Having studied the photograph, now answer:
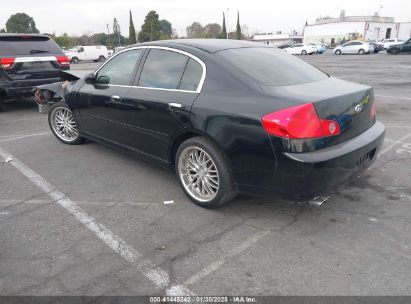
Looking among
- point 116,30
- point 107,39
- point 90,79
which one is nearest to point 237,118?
point 90,79

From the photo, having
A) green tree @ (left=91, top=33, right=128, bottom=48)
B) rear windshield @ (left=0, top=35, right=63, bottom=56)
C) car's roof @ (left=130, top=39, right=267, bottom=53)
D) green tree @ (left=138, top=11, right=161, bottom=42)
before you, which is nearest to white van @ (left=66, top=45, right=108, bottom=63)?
green tree @ (left=138, top=11, right=161, bottom=42)

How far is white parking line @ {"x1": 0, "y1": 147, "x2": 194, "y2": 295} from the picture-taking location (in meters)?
2.58

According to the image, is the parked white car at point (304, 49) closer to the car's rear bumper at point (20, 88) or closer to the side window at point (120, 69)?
the car's rear bumper at point (20, 88)

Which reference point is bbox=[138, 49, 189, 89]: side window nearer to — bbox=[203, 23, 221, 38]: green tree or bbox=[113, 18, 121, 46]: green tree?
bbox=[113, 18, 121, 46]: green tree

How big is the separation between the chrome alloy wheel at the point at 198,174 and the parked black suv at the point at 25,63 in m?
5.94

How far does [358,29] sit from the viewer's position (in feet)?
273

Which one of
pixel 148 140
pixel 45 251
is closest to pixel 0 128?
pixel 148 140

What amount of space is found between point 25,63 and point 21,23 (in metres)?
93.1

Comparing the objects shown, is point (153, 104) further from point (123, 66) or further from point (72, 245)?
point (72, 245)

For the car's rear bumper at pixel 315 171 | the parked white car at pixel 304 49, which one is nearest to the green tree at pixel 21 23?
the parked white car at pixel 304 49

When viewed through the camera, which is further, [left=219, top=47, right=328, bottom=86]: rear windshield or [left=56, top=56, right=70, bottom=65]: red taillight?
[left=56, top=56, right=70, bottom=65]: red taillight

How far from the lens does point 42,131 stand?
22.3ft

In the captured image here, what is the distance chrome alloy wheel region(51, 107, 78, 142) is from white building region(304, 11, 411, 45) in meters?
83.4

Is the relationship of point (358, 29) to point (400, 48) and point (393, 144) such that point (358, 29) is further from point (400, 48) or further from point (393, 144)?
point (393, 144)
